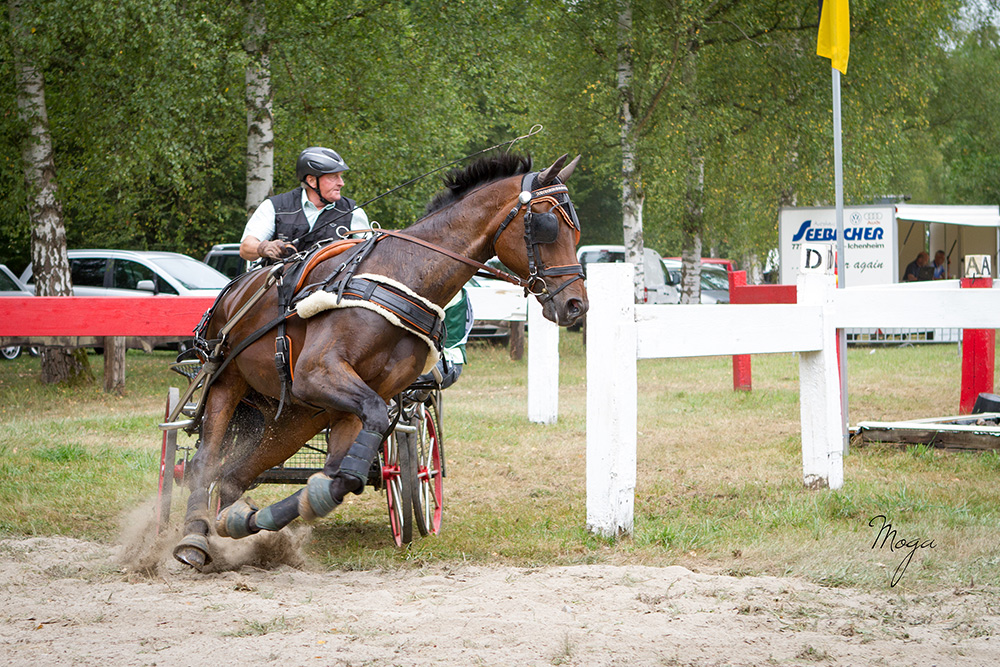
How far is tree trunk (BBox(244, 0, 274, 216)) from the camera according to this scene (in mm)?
13867

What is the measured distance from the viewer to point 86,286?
703 inches

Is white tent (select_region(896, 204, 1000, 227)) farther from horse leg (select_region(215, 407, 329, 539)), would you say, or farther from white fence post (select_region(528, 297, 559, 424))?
horse leg (select_region(215, 407, 329, 539))

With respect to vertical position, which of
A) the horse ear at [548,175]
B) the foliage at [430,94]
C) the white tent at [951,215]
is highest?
the foliage at [430,94]

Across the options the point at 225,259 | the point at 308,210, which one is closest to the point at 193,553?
the point at 308,210

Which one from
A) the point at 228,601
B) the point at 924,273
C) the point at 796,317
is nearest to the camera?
the point at 228,601

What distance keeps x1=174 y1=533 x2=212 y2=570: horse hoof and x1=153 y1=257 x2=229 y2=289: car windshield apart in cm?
1257

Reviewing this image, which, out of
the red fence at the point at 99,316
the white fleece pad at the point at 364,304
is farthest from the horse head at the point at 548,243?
the red fence at the point at 99,316

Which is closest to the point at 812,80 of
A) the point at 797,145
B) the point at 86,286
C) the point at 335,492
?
the point at 797,145

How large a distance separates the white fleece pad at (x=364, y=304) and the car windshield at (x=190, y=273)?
12671mm

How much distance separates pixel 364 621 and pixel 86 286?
15.9m

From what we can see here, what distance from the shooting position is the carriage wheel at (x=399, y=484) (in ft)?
16.2

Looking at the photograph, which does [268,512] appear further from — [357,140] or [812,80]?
[812,80]

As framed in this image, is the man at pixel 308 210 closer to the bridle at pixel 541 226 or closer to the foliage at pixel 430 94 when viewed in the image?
the bridle at pixel 541 226

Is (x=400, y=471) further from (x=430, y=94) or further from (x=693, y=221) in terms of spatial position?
(x=693, y=221)
